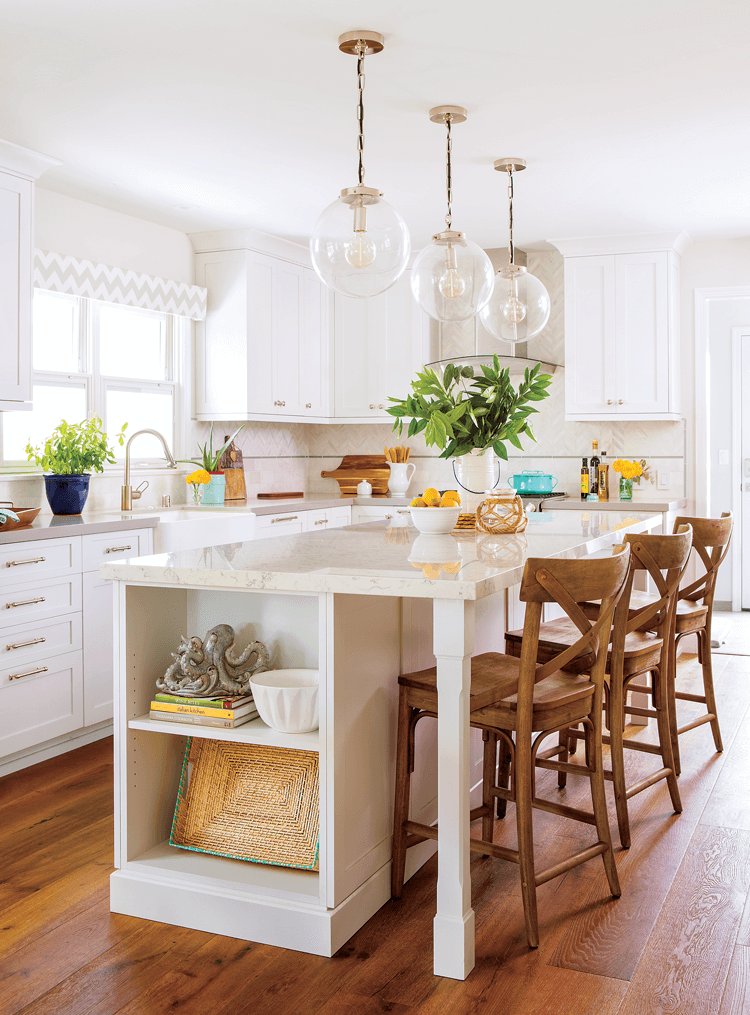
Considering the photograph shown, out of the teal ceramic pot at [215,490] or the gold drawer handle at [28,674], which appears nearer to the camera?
the gold drawer handle at [28,674]

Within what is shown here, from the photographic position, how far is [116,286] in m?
4.64

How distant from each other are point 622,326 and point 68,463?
10.7 ft

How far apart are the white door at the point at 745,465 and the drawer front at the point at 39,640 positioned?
15.6ft

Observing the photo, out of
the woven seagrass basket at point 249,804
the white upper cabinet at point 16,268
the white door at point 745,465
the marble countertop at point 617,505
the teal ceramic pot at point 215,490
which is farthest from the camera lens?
the white door at point 745,465

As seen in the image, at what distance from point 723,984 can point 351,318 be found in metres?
4.71

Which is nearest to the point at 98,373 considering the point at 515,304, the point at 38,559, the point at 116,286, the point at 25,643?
the point at 116,286

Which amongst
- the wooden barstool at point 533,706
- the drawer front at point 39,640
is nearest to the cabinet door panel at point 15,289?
the drawer front at point 39,640

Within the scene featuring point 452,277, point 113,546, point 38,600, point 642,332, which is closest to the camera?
point 452,277

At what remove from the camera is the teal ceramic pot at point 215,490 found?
5.16 meters

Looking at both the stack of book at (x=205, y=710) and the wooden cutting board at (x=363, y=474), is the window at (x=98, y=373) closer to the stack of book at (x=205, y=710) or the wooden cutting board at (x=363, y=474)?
the wooden cutting board at (x=363, y=474)

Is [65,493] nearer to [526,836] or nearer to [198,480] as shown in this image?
[198,480]

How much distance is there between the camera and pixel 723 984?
2.00 m

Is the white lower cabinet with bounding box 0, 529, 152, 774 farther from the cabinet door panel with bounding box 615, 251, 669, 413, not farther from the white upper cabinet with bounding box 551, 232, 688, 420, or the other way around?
the cabinet door panel with bounding box 615, 251, 669, 413

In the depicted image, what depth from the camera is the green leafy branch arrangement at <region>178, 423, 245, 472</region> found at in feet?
17.1
